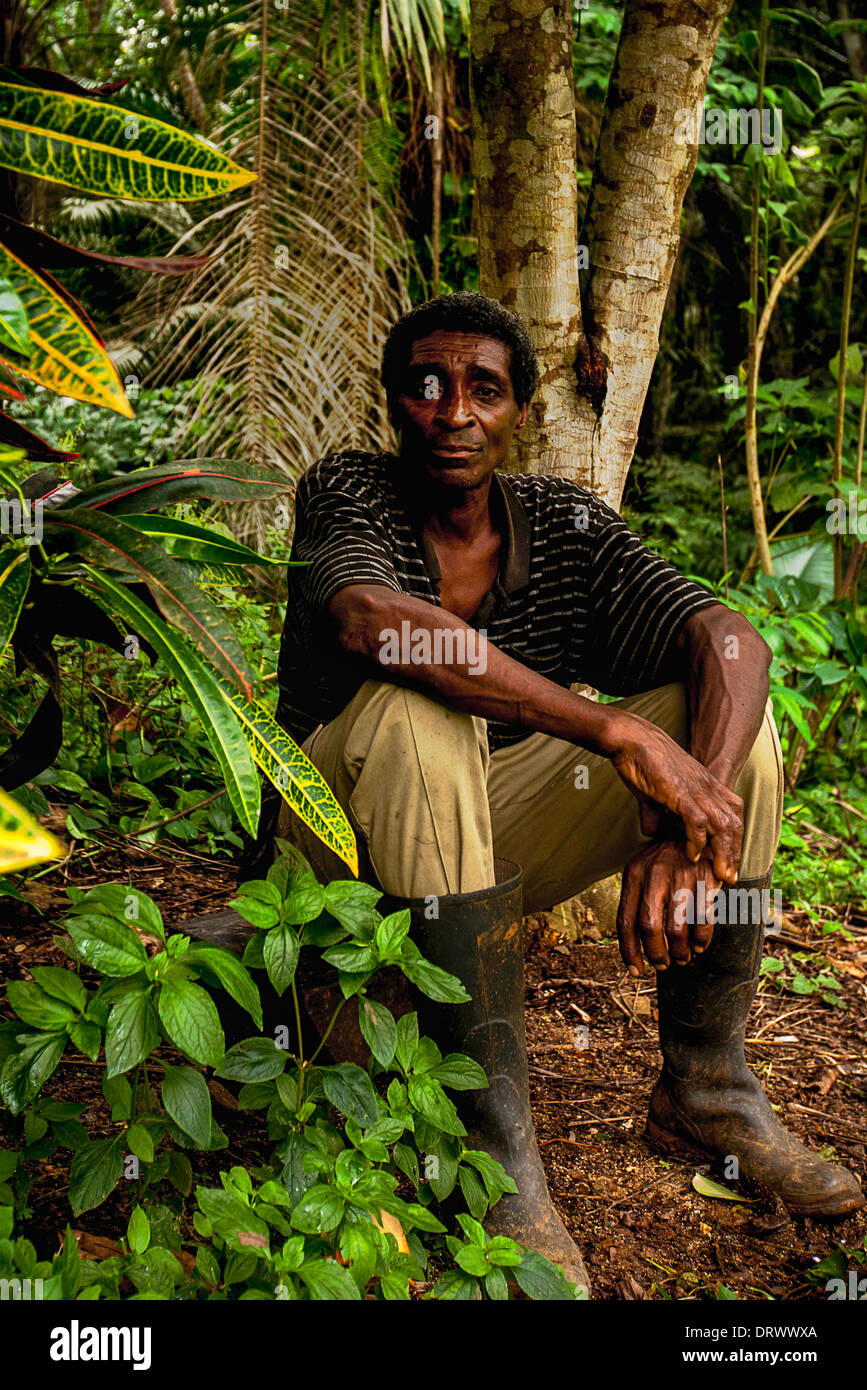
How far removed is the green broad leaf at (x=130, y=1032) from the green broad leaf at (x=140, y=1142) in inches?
4.8

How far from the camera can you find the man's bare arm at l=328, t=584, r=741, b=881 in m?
1.65

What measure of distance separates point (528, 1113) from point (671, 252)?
78.3 inches

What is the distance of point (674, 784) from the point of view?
169 centimetres

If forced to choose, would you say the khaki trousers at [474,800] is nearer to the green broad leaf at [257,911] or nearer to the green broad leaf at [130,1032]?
the green broad leaf at [257,911]

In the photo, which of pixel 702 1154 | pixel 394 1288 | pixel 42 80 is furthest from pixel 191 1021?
pixel 702 1154

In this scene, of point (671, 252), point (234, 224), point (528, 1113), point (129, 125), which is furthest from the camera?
point (234, 224)

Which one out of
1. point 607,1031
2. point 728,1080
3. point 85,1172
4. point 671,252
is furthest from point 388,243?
point 85,1172

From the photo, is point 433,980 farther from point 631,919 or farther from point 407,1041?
point 631,919

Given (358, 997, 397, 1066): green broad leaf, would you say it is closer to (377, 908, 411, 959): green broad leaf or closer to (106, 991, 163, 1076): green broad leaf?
(377, 908, 411, 959): green broad leaf

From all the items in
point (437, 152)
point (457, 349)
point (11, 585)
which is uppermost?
point (437, 152)

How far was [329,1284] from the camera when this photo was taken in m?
1.19

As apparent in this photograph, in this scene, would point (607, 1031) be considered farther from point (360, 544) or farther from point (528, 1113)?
point (360, 544)

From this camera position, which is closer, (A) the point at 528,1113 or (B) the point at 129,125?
(B) the point at 129,125

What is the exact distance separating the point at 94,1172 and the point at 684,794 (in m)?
0.99
